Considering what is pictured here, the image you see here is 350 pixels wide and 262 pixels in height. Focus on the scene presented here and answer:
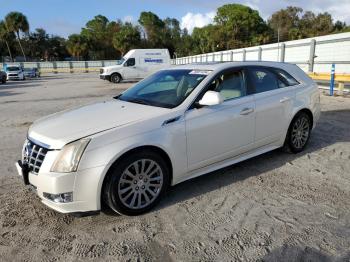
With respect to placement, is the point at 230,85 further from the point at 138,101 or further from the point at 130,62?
the point at 130,62

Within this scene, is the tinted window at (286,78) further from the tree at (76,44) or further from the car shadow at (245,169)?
the tree at (76,44)

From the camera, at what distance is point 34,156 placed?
11.6ft

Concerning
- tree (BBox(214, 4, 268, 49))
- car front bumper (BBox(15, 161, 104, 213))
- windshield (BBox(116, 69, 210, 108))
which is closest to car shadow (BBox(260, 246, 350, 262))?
car front bumper (BBox(15, 161, 104, 213))

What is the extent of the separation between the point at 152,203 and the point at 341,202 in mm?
2187

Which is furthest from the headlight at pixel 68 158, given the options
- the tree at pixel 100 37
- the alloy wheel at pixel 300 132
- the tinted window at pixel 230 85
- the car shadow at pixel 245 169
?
the tree at pixel 100 37

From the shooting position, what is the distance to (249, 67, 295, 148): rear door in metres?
4.80

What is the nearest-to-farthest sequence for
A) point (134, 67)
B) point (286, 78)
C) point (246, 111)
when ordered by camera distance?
point (246, 111) → point (286, 78) → point (134, 67)

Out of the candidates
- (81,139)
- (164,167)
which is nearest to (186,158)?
(164,167)

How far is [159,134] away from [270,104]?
2030mm

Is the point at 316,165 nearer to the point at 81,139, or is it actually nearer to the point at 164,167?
the point at 164,167

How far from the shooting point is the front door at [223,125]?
4035mm

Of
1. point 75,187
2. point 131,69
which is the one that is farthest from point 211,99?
point 131,69

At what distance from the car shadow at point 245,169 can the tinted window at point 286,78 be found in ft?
3.83

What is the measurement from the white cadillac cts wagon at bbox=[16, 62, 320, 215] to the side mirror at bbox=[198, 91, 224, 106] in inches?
0.5
